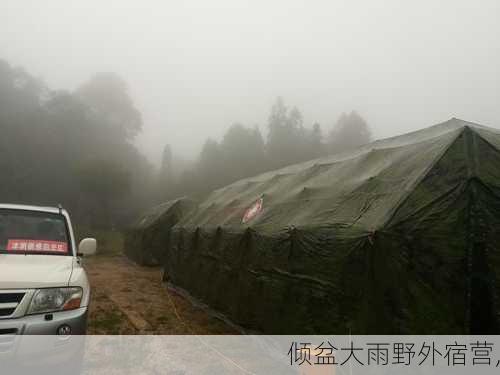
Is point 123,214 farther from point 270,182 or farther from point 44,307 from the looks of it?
point 44,307

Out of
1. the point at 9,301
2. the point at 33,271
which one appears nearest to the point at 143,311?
the point at 33,271

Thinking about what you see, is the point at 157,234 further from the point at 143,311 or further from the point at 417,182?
the point at 417,182

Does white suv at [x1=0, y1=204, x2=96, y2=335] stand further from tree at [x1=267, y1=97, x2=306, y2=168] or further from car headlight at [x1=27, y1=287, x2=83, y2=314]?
tree at [x1=267, y1=97, x2=306, y2=168]

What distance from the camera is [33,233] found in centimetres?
457

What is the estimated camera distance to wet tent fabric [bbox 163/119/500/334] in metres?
3.53

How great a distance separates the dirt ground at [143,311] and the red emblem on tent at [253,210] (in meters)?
2.34

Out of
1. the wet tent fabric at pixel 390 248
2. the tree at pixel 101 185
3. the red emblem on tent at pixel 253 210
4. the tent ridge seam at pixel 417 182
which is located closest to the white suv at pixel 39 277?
the wet tent fabric at pixel 390 248

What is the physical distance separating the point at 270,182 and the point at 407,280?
5667mm

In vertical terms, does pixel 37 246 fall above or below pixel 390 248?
below

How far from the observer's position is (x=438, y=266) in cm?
360

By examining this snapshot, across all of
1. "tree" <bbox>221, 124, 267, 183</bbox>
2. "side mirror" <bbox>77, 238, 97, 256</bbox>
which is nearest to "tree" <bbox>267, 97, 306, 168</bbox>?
"tree" <bbox>221, 124, 267, 183</bbox>

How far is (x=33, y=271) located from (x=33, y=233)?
4.29ft

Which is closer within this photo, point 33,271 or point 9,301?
point 9,301

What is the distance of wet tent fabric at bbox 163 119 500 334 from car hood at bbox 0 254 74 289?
10.2 feet
